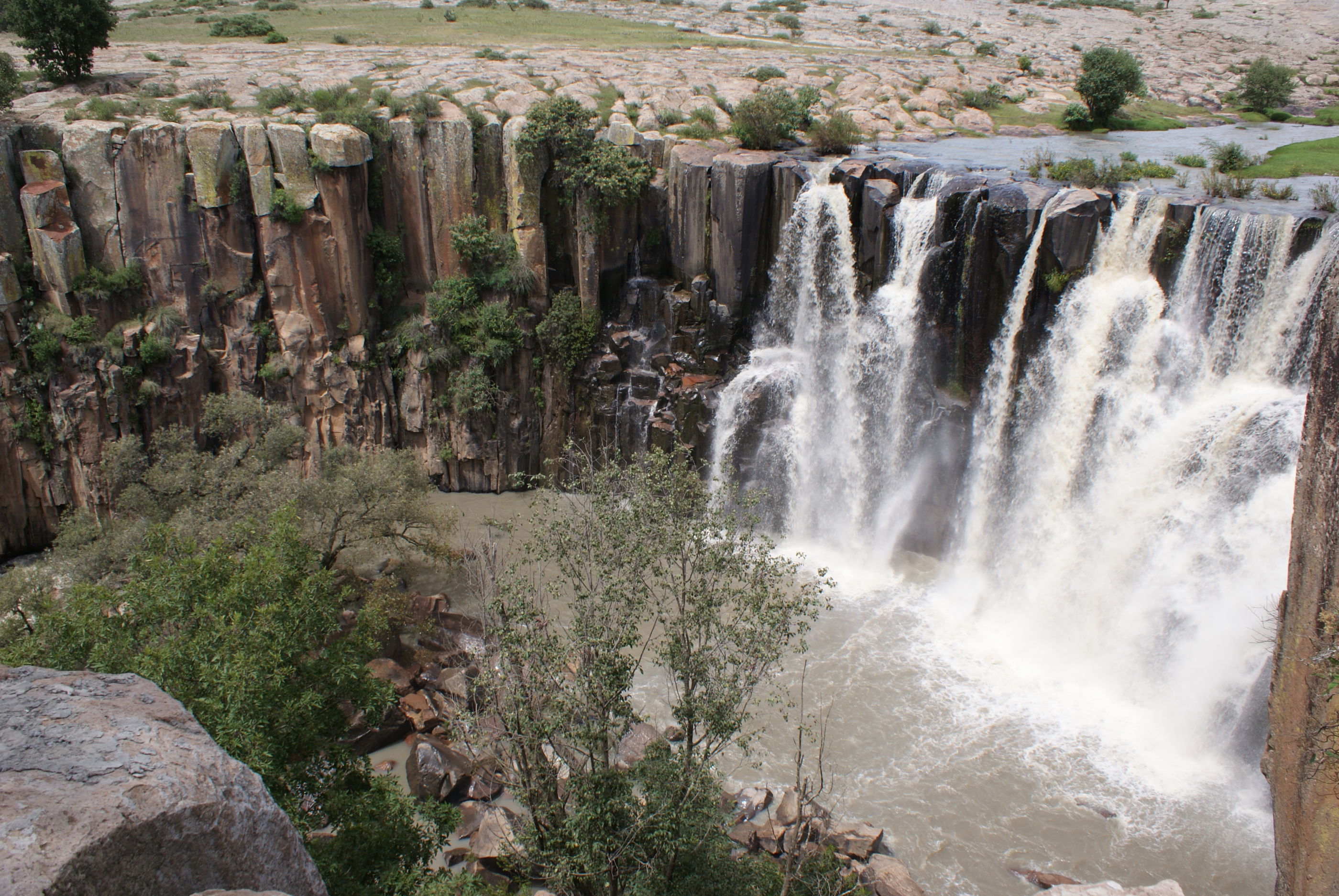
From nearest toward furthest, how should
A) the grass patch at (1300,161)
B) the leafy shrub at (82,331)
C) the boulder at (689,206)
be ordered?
the grass patch at (1300,161), the leafy shrub at (82,331), the boulder at (689,206)

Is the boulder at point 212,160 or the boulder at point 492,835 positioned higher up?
the boulder at point 212,160

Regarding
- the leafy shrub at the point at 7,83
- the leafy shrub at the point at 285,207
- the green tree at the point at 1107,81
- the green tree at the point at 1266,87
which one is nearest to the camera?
the leafy shrub at the point at 285,207

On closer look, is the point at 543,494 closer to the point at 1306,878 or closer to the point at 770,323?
the point at 770,323

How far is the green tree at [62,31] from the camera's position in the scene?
1080 inches

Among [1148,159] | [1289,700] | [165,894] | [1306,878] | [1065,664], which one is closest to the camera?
[165,894]

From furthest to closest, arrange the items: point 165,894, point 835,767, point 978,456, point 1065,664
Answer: point 978,456
point 1065,664
point 835,767
point 165,894

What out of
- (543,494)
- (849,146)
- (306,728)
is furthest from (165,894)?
(849,146)

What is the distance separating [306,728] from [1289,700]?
1407cm

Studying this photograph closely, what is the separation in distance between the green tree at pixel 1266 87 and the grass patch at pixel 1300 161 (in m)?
7.05

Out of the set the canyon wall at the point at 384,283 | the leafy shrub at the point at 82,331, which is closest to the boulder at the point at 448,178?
the canyon wall at the point at 384,283

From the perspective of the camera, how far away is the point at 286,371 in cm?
2586

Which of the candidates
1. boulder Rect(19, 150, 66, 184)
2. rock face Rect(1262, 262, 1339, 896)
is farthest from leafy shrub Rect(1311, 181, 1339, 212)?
boulder Rect(19, 150, 66, 184)

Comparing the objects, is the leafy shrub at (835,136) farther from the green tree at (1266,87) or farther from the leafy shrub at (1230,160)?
the green tree at (1266,87)

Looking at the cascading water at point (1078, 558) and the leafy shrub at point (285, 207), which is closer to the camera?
the cascading water at point (1078, 558)
